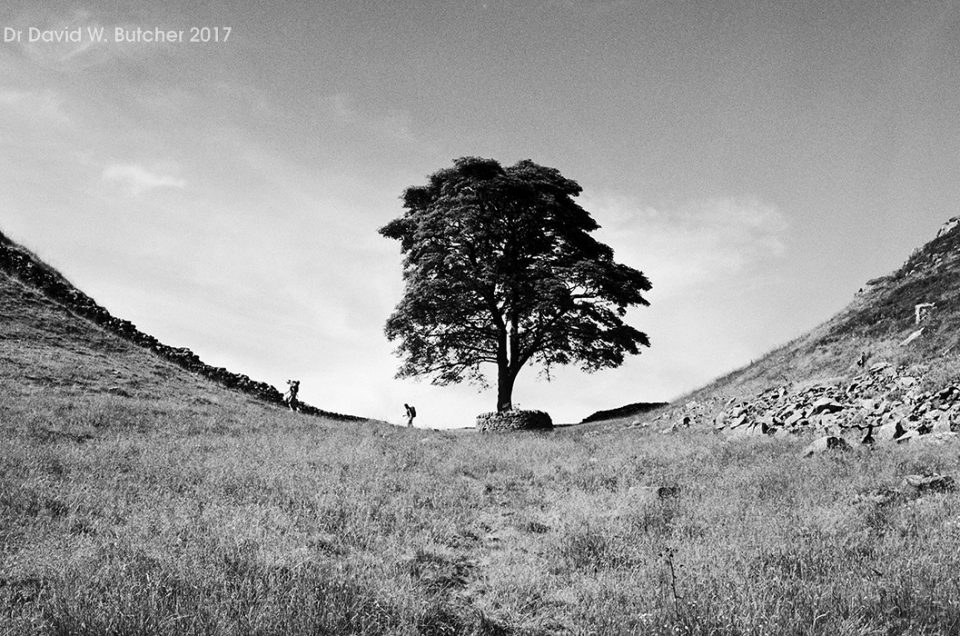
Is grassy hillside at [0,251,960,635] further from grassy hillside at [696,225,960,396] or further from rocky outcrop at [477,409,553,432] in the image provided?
rocky outcrop at [477,409,553,432]

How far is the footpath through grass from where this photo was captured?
4.15 metres

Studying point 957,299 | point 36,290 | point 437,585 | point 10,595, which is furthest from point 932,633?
point 36,290

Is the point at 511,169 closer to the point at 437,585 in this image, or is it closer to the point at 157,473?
the point at 157,473

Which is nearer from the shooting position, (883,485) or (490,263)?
(883,485)

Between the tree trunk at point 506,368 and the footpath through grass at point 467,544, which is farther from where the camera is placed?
the tree trunk at point 506,368

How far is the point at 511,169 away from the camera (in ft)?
95.5

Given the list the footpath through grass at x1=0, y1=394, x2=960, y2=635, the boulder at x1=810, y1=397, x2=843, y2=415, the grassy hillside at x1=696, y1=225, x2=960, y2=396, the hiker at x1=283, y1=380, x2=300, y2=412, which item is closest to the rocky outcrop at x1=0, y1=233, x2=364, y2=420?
the hiker at x1=283, y1=380, x2=300, y2=412

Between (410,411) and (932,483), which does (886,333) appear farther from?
(410,411)

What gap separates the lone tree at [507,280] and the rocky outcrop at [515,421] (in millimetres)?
3413

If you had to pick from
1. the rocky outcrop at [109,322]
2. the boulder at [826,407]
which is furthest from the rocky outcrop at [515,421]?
the boulder at [826,407]

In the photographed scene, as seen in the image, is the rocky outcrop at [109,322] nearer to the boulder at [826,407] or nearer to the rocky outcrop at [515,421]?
the rocky outcrop at [515,421]

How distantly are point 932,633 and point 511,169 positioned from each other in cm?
2692

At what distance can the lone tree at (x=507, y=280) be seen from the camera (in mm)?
26344

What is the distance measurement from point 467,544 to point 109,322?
28623 mm
